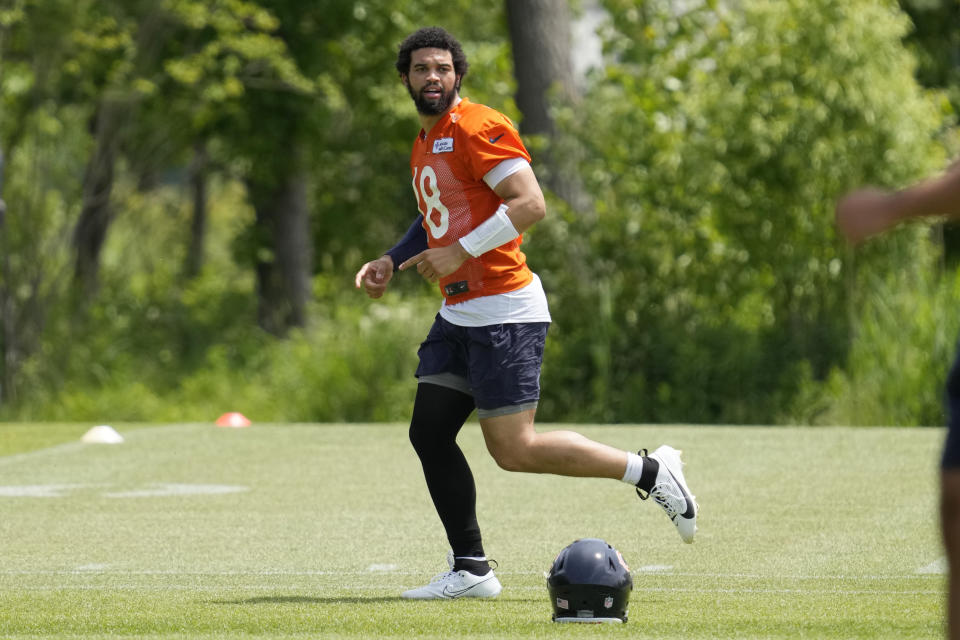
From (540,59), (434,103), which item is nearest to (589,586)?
(434,103)

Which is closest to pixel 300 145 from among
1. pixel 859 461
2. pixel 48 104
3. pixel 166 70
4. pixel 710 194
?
pixel 166 70

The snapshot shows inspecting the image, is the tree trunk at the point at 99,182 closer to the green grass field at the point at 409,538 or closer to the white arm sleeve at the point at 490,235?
the green grass field at the point at 409,538

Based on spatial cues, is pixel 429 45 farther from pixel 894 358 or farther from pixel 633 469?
pixel 894 358

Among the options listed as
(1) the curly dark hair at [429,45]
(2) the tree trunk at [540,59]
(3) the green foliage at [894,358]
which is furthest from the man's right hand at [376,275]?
(2) the tree trunk at [540,59]

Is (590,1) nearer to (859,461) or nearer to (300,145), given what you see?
(300,145)

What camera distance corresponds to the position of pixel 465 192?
6.38m

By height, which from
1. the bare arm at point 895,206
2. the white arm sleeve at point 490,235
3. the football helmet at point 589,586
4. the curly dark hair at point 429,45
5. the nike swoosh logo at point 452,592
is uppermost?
the curly dark hair at point 429,45

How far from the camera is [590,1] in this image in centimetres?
5878

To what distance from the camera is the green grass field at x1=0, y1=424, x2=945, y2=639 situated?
6031 millimetres

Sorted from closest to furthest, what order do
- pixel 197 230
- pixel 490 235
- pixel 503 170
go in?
pixel 490 235, pixel 503 170, pixel 197 230

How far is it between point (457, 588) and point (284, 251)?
19782 millimetres

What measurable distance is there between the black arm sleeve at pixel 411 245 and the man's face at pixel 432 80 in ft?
1.93

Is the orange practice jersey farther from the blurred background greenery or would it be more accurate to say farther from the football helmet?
the blurred background greenery

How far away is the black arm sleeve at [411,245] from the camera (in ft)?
22.6
